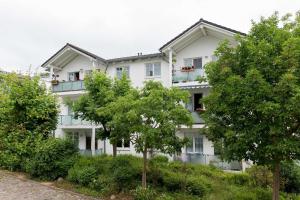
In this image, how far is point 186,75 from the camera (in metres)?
26.0

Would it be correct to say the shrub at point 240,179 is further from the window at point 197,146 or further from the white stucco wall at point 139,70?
the white stucco wall at point 139,70

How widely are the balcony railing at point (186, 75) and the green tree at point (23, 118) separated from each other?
1018 cm

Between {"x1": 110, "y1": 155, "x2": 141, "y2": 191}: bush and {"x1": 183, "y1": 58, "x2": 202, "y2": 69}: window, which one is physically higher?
{"x1": 183, "y1": 58, "x2": 202, "y2": 69}: window

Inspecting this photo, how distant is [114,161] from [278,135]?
10047 millimetres

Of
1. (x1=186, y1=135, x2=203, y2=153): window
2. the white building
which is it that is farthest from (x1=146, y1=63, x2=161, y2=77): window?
(x1=186, y1=135, x2=203, y2=153): window

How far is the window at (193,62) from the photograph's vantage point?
27.1 meters

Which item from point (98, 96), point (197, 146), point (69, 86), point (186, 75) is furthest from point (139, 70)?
point (98, 96)

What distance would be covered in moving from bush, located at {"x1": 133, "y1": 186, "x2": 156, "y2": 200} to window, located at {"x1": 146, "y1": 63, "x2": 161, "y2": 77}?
15584 millimetres

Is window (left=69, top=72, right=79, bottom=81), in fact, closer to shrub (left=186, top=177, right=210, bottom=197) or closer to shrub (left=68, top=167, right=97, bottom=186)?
shrub (left=68, top=167, right=97, bottom=186)

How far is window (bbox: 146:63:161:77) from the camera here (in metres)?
29.1

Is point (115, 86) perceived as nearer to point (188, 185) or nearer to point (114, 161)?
point (114, 161)

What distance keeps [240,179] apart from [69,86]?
20.3 metres

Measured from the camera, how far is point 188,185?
15.7 metres

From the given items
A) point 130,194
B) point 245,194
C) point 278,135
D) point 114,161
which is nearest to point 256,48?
point 278,135
